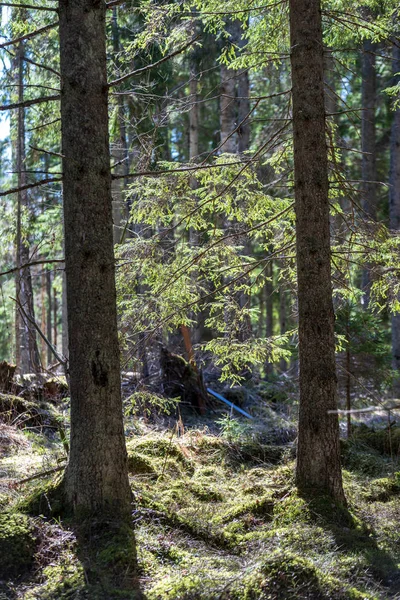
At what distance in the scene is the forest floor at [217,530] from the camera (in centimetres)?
438

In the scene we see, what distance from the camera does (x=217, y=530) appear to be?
5.59 meters

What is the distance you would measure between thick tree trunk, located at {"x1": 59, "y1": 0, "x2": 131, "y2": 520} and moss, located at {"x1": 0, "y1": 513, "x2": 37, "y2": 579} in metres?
0.42

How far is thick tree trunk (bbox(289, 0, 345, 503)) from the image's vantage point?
6.06 m

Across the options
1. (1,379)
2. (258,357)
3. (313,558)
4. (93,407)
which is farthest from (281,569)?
(1,379)

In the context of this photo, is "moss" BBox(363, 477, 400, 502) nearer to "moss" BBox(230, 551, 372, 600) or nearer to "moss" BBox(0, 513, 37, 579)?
"moss" BBox(230, 551, 372, 600)

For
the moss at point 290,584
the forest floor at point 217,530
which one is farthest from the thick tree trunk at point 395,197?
the moss at point 290,584

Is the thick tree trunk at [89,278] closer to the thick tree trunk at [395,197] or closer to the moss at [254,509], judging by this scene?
the moss at [254,509]

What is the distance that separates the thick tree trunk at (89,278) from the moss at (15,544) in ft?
1.39

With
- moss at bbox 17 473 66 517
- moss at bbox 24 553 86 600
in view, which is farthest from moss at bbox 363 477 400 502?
moss at bbox 24 553 86 600

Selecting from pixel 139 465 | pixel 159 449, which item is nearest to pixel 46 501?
pixel 139 465

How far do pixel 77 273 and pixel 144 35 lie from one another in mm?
3979

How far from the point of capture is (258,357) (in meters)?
7.64

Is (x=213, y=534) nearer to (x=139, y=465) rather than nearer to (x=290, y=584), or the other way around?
(x=290, y=584)

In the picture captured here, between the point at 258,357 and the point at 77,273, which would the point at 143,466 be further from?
the point at 77,273
